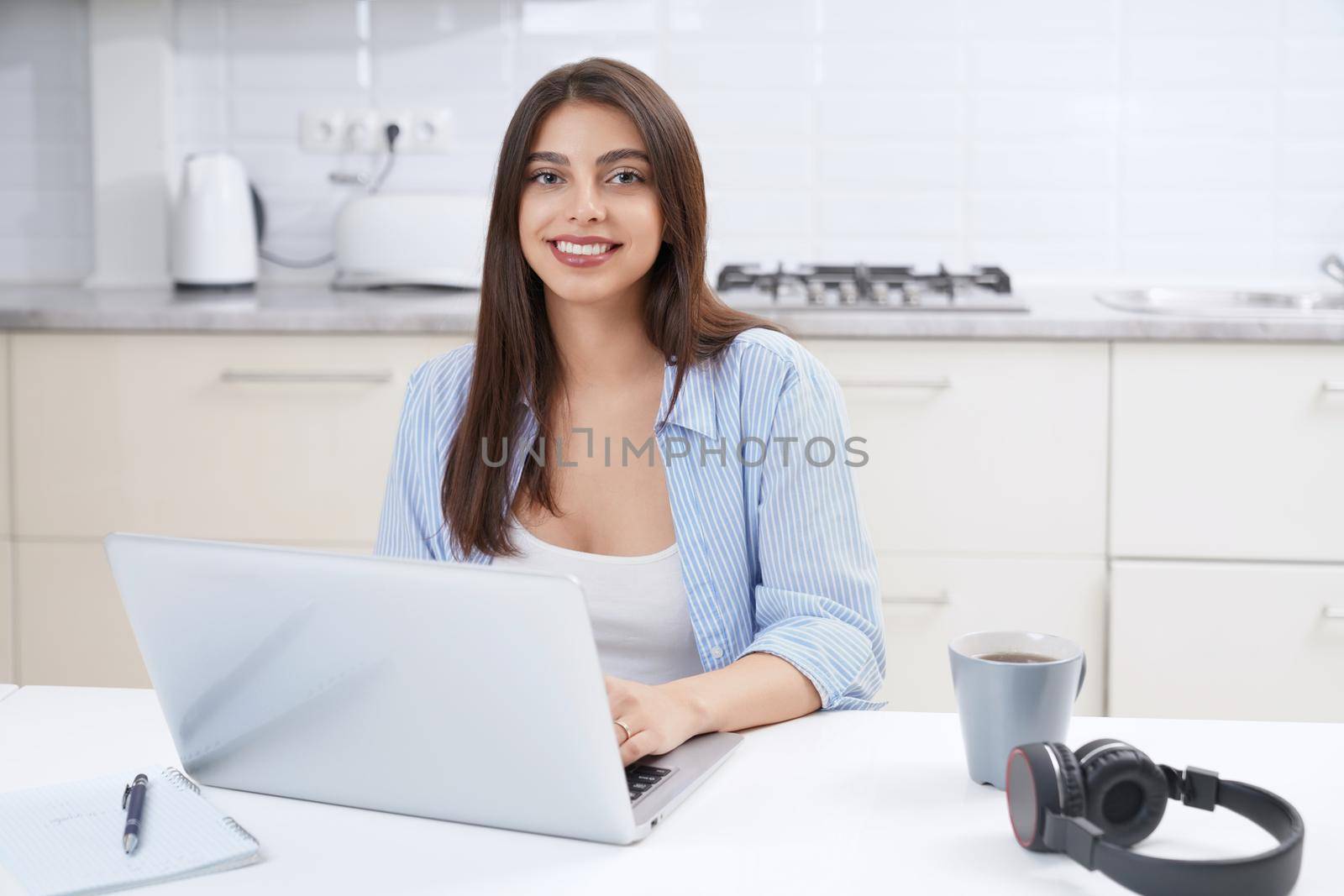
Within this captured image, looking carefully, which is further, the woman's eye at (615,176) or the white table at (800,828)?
the woman's eye at (615,176)

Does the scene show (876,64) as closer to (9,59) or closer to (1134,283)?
(1134,283)

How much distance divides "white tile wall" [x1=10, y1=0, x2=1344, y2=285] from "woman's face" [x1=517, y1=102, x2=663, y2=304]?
4.59 ft

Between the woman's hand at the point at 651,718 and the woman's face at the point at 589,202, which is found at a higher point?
the woman's face at the point at 589,202

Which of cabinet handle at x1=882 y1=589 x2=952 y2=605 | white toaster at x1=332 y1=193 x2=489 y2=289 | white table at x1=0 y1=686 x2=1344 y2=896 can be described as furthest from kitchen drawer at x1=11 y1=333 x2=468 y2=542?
white table at x1=0 y1=686 x2=1344 y2=896

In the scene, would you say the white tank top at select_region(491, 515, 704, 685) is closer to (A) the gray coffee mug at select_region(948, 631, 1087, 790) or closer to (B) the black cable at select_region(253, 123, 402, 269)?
(A) the gray coffee mug at select_region(948, 631, 1087, 790)

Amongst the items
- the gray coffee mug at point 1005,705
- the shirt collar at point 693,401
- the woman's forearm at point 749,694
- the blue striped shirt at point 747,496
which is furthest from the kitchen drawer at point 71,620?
the gray coffee mug at point 1005,705

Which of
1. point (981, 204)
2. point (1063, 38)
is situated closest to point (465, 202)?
point (981, 204)

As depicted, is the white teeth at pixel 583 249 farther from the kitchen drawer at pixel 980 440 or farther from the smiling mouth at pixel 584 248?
the kitchen drawer at pixel 980 440

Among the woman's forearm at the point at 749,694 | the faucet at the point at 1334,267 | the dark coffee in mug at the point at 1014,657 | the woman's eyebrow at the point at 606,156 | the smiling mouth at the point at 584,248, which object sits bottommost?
the woman's forearm at the point at 749,694

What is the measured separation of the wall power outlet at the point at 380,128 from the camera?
111 inches

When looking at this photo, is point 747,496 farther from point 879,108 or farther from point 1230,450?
point 879,108

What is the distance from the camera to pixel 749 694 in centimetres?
108

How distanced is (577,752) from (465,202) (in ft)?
6.48

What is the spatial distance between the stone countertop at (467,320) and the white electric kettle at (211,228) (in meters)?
0.12
